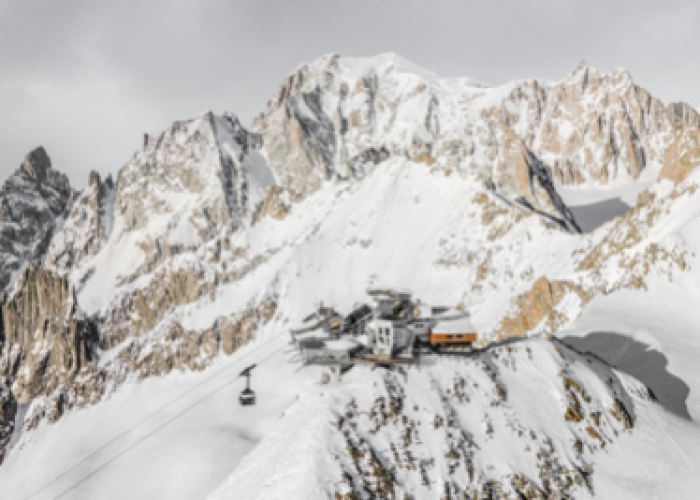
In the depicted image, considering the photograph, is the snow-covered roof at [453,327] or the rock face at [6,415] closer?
the snow-covered roof at [453,327]

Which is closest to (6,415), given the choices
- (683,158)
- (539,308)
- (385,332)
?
(539,308)

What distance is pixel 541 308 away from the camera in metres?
61.5

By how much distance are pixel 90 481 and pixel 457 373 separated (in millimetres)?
26529

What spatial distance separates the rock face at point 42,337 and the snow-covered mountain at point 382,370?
0.87 meters

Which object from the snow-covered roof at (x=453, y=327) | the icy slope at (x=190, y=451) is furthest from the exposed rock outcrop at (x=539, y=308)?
the snow-covered roof at (x=453, y=327)

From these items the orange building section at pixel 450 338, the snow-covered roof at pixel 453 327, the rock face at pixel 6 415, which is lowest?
the rock face at pixel 6 415

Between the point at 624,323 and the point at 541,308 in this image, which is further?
the point at 541,308

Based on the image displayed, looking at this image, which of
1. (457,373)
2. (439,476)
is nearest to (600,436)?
(457,373)

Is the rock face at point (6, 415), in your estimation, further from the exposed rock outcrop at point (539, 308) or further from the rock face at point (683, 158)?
the rock face at point (683, 158)

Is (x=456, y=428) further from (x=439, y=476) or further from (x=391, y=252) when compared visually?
(x=391, y=252)

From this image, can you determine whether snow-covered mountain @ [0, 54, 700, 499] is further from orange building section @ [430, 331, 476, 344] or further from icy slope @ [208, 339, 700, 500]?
orange building section @ [430, 331, 476, 344]

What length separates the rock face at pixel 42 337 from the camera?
159 meters

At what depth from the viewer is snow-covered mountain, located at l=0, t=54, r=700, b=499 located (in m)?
22.4

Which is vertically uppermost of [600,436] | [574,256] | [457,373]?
[574,256]
